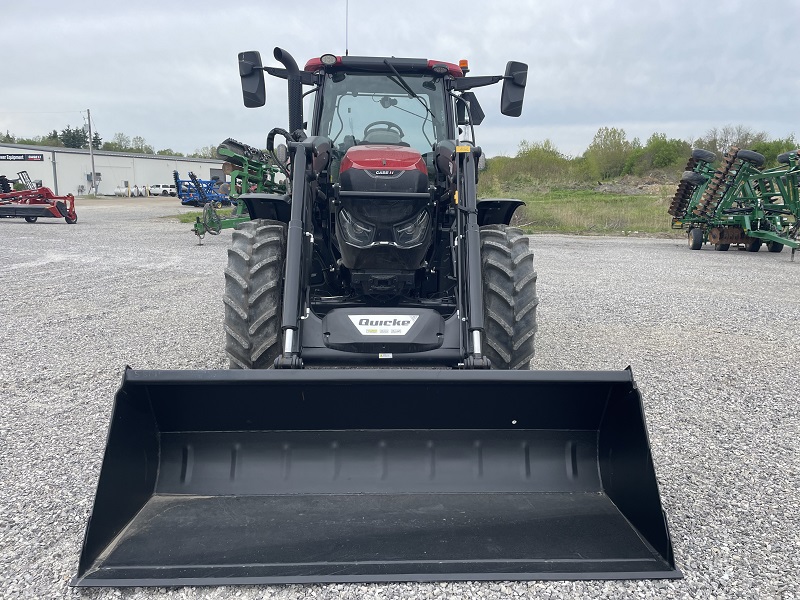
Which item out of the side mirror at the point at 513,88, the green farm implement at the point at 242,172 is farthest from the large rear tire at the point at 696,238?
the side mirror at the point at 513,88

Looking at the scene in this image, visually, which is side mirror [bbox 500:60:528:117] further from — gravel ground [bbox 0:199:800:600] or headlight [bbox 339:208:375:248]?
gravel ground [bbox 0:199:800:600]

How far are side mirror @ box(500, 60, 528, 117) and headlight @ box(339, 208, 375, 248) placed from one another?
1.49 m

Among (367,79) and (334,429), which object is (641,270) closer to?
(367,79)

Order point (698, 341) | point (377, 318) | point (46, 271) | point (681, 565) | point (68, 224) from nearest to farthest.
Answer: point (681, 565)
point (377, 318)
point (698, 341)
point (46, 271)
point (68, 224)

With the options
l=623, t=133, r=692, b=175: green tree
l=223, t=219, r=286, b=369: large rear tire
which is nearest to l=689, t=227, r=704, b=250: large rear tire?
l=223, t=219, r=286, b=369: large rear tire

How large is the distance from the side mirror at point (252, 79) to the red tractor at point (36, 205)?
69.5 feet

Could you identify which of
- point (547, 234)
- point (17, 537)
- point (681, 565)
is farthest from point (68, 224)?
point (681, 565)

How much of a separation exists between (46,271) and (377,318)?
9.67 meters

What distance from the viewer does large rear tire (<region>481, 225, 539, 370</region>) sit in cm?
403

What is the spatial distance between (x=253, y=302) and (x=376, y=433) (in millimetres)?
1377

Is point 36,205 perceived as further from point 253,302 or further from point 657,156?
point 657,156

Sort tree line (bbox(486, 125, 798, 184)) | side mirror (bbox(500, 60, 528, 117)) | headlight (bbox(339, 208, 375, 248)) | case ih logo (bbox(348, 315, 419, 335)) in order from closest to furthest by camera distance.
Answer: case ih logo (bbox(348, 315, 419, 335))
headlight (bbox(339, 208, 375, 248))
side mirror (bbox(500, 60, 528, 117))
tree line (bbox(486, 125, 798, 184))

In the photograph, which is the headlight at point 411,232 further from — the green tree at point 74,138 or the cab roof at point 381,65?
the green tree at point 74,138

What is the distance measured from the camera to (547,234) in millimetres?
23656
